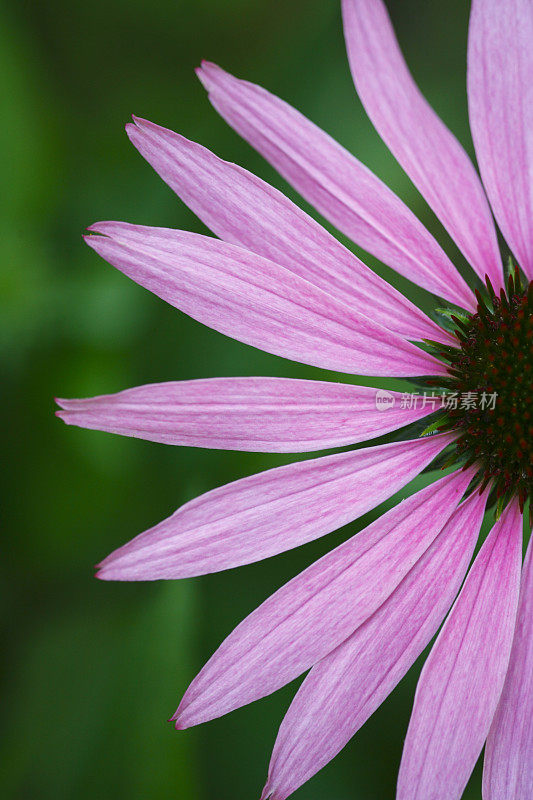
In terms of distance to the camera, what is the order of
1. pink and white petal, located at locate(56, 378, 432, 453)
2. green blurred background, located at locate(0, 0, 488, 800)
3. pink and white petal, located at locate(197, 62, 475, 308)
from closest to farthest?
pink and white petal, located at locate(56, 378, 432, 453)
pink and white petal, located at locate(197, 62, 475, 308)
green blurred background, located at locate(0, 0, 488, 800)

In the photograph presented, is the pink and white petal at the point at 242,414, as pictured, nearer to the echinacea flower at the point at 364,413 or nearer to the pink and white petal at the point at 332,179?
the echinacea flower at the point at 364,413

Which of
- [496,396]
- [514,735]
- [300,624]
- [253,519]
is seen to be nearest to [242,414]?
[253,519]

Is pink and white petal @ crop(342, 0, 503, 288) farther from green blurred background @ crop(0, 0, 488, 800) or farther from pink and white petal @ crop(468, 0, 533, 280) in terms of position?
green blurred background @ crop(0, 0, 488, 800)

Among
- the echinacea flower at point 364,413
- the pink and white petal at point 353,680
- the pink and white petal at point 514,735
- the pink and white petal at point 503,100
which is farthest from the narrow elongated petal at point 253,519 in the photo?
the pink and white petal at point 503,100

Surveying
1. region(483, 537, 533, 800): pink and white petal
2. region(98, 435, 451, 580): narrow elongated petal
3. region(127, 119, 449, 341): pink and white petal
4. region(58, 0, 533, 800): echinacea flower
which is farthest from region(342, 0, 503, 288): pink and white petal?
region(483, 537, 533, 800): pink and white petal

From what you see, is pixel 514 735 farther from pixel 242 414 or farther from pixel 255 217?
pixel 255 217

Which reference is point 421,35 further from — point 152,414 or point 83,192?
point 152,414
